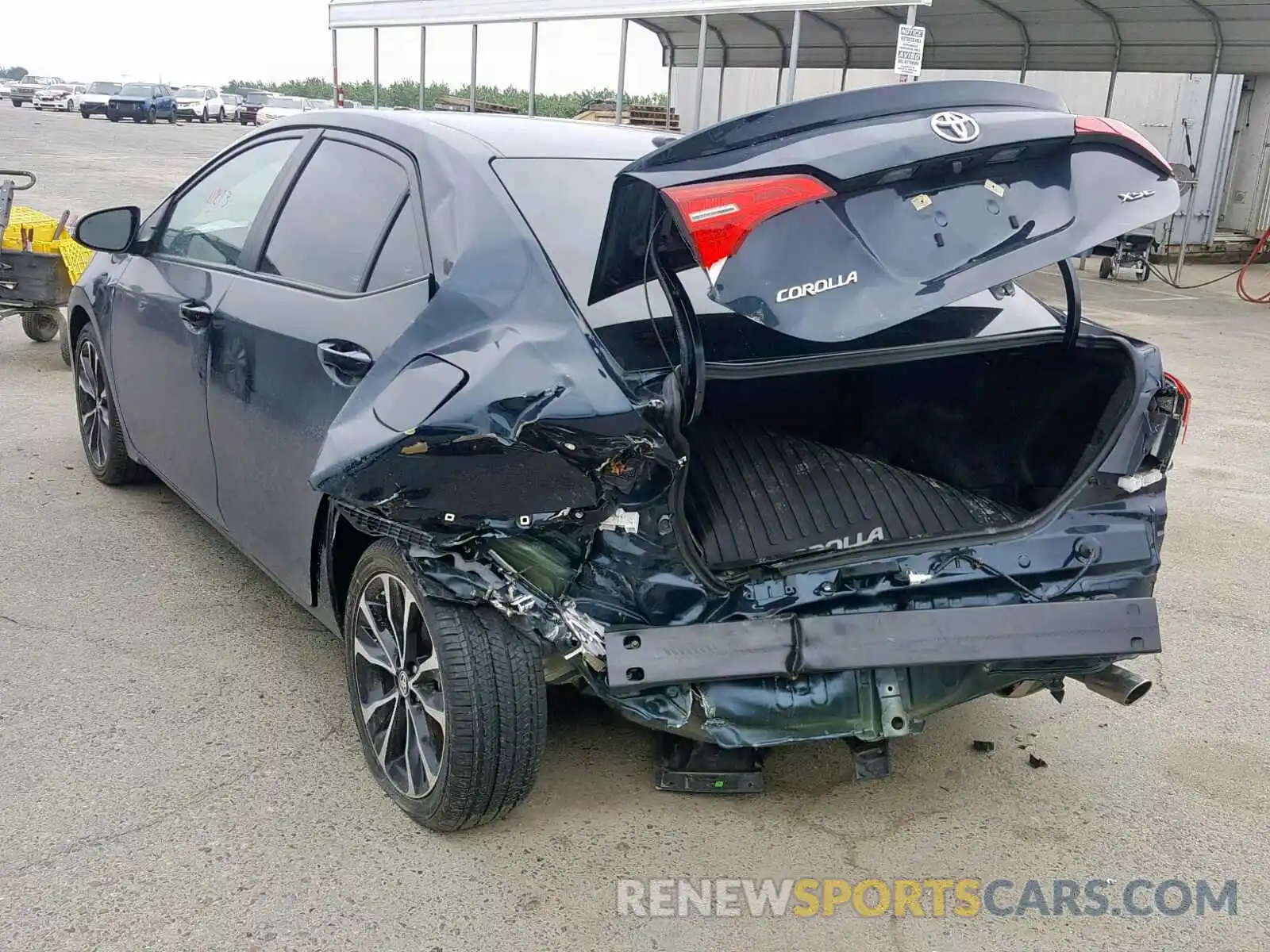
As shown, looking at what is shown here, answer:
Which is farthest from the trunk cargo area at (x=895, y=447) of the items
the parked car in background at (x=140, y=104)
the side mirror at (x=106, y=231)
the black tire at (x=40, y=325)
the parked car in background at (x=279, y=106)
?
the parked car in background at (x=140, y=104)

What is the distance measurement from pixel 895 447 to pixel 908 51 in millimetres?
8540

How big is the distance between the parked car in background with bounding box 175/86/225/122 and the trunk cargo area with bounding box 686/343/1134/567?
50.3 metres

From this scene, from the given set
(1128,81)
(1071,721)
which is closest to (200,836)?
(1071,721)

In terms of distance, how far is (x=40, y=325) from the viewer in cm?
810

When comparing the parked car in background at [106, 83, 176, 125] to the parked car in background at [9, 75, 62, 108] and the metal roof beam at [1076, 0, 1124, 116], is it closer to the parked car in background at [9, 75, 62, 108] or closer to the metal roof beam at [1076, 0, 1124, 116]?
the parked car in background at [9, 75, 62, 108]

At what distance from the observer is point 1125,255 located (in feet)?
47.1

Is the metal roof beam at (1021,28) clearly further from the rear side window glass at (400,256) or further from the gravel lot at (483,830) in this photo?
the rear side window glass at (400,256)

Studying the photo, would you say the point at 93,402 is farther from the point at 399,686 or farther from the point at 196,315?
the point at 399,686

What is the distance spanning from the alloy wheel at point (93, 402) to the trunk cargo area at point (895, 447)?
2.98 meters

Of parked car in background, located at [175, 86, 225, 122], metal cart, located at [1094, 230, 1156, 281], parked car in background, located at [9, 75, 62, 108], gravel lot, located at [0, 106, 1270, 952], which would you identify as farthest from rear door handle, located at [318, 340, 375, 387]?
parked car in background, located at [9, 75, 62, 108]

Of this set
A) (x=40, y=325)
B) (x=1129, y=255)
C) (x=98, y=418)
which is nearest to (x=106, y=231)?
(x=98, y=418)

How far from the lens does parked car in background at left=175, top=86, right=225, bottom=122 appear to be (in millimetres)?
47906

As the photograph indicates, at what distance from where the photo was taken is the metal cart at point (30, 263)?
7238 millimetres

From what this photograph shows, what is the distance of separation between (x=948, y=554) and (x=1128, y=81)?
17294mm
